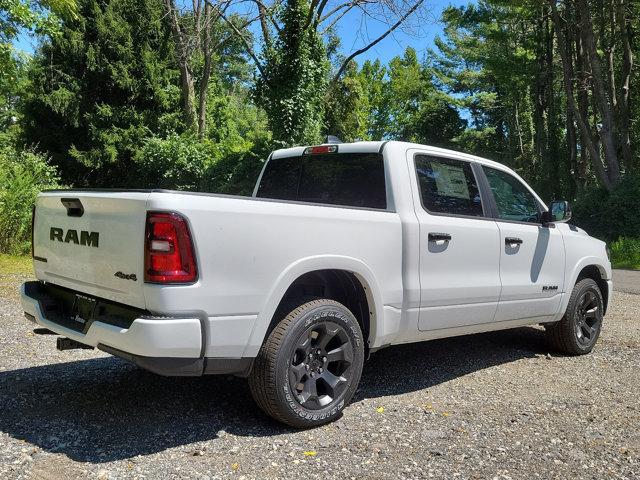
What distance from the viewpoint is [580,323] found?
19.7ft

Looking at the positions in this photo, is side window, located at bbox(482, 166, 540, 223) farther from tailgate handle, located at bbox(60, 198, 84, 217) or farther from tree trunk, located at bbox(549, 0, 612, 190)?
tree trunk, located at bbox(549, 0, 612, 190)

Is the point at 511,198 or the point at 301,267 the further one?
the point at 511,198

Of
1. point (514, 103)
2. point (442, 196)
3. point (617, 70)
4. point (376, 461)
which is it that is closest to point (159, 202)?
point (376, 461)

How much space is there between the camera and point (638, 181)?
20031 millimetres

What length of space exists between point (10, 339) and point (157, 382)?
2.16 m

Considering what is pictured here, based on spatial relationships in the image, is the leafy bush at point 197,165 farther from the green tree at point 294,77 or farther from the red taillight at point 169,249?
the red taillight at point 169,249

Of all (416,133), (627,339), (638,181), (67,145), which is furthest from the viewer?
(416,133)

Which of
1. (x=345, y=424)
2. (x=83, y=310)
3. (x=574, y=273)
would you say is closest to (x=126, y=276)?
(x=83, y=310)

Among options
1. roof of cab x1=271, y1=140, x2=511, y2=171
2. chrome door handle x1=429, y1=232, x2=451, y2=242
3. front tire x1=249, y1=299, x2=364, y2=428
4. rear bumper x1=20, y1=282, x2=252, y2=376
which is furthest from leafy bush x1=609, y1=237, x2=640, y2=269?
rear bumper x1=20, y1=282, x2=252, y2=376

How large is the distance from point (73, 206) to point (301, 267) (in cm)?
150

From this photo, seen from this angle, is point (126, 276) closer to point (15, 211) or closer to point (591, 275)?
point (591, 275)

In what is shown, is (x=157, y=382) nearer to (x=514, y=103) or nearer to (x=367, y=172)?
(x=367, y=172)

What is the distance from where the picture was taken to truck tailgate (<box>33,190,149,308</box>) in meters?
3.23

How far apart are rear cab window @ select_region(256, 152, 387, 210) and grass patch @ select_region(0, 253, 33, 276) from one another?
603 centimetres
